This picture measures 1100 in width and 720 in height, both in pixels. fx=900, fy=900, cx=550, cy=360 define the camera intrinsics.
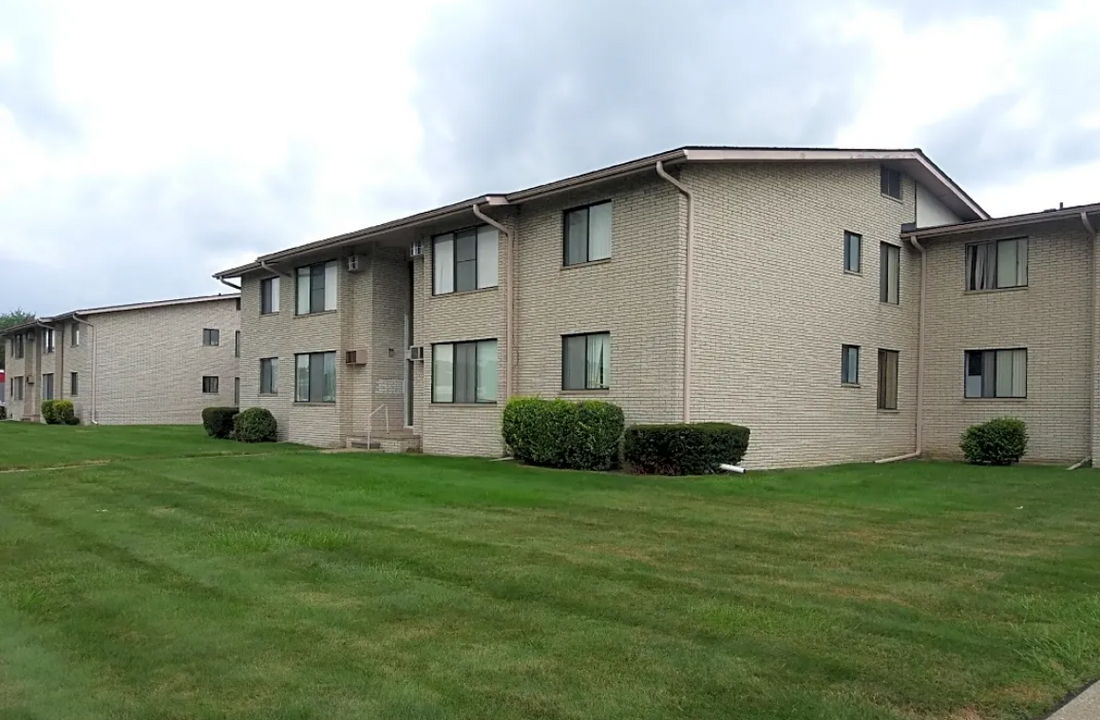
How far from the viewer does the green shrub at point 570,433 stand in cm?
1653

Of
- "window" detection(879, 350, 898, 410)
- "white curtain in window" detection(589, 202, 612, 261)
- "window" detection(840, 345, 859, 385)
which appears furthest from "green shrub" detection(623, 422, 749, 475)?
"window" detection(879, 350, 898, 410)

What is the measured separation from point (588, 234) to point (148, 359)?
31127mm

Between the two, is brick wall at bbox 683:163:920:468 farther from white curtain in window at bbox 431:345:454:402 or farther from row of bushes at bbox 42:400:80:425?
row of bushes at bbox 42:400:80:425

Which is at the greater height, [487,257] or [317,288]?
[487,257]

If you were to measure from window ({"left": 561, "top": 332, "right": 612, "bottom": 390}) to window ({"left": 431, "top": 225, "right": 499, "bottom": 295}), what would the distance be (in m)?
2.58

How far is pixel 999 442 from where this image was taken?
18.7 metres

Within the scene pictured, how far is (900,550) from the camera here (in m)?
8.84

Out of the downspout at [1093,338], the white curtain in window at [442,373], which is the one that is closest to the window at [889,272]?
the downspout at [1093,338]

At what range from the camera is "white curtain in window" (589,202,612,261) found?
58.0ft

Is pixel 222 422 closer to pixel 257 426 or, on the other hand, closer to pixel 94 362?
pixel 257 426

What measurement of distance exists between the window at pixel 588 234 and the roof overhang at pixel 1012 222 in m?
7.70

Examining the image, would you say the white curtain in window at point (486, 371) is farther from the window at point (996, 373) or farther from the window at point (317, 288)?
the window at point (996, 373)

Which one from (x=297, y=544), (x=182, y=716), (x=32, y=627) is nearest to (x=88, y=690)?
(x=182, y=716)

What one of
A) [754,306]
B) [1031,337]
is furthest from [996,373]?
[754,306]
